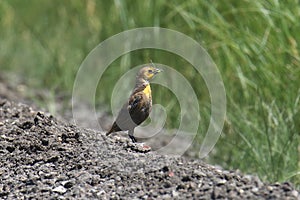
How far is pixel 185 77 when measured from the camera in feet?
19.6

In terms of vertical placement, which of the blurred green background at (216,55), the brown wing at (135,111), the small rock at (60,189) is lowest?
the small rock at (60,189)

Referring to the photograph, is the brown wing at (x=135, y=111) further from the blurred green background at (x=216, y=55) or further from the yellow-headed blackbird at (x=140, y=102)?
the blurred green background at (x=216, y=55)

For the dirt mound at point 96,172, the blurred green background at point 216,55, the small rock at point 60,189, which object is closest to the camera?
the dirt mound at point 96,172

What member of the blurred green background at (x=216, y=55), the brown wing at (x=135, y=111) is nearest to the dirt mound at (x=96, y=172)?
the brown wing at (x=135, y=111)

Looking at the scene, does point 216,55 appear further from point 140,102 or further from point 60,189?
point 60,189

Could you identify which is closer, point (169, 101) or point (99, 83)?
point (169, 101)

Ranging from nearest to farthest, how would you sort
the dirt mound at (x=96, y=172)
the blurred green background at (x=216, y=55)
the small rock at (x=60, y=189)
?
the dirt mound at (x=96, y=172) < the small rock at (x=60, y=189) < the blurred green background at (x=216, y=55)

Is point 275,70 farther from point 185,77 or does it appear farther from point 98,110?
point 98,110

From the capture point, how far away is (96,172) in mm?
3676

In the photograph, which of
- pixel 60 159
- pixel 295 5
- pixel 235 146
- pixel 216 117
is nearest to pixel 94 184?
pixel 60 159

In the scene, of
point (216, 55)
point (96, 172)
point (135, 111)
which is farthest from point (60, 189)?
point (216, 55)

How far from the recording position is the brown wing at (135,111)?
3.66 metres

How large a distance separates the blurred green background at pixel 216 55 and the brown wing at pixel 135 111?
2.64 ft

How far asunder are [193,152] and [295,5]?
3.77 ft
